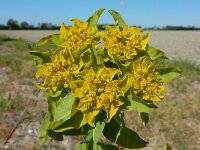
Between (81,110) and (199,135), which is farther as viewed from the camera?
(199,135)

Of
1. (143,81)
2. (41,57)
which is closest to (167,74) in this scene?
(143,81)

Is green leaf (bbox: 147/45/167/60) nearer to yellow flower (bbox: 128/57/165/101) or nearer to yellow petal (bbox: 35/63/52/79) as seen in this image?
yellow flower (bbox: 128/57/165/101)

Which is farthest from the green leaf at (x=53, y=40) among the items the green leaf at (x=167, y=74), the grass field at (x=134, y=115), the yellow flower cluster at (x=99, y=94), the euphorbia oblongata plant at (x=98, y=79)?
the grass field at (x=134, y=115)

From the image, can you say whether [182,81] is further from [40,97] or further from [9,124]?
[9,124]

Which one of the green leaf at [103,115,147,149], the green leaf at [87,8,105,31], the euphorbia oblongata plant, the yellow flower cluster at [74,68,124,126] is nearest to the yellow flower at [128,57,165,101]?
the euphorbia oblongata plant

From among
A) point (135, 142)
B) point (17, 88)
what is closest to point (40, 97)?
point (17, 88)

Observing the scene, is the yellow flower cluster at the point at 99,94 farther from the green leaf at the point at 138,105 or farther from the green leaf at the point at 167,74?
the green leaf at the point at 167,74
